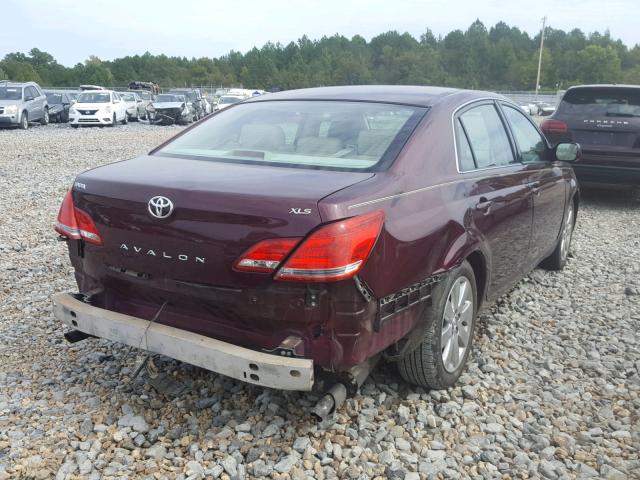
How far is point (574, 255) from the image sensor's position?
657 cm

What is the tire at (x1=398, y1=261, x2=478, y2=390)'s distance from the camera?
3.17m

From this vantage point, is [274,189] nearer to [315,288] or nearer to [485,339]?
[315,288]

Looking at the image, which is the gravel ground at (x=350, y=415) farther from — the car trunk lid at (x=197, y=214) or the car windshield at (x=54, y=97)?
the car windshield at (x=54, y=97)

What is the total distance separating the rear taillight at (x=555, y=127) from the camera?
28.9 ft

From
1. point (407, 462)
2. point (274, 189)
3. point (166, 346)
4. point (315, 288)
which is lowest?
point (407, 462)

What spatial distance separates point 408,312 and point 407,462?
0.69 m

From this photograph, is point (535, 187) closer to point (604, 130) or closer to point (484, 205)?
point (484, 205)

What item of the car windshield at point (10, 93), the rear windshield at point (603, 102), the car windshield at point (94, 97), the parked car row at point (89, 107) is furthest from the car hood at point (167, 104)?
the rear windshield at point (603, 102)

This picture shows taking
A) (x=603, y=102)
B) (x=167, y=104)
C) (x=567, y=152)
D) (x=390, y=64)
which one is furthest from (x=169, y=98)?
(x=390, y=64)

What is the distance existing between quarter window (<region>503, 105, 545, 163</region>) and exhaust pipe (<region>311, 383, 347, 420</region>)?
2.41m

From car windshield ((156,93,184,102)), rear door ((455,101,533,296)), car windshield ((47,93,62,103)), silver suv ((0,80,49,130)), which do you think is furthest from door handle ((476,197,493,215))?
car windshield ((47,93,62,103))

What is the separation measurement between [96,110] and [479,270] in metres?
25.5

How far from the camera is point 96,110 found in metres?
26.3

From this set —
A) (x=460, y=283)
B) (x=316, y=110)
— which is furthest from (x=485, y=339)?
(x=316, y=110)
